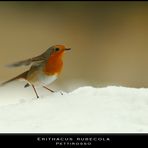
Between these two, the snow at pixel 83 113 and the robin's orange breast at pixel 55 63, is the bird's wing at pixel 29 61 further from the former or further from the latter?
the snow at pixel 83 113

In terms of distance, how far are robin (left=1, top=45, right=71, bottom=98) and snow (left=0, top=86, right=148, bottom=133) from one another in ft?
1.20

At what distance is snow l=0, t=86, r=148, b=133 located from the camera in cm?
266

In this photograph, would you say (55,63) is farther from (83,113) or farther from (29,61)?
(83,113)

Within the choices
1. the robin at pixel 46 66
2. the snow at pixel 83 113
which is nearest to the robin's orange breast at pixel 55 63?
→ the robin at pixel 46 66

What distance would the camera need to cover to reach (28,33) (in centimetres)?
888

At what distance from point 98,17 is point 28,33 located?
154 centimetres

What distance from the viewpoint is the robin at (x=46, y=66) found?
372 cm

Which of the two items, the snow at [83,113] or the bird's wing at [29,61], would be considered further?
the bird's wing at [29,61]

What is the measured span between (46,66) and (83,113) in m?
0.92

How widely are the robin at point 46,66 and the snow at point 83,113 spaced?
1.20 feet

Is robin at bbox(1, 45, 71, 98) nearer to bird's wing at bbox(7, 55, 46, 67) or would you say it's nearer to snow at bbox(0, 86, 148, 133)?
bird's wing at bbox(7, 55, 46, 67)

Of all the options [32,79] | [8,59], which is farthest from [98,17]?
[32,79]

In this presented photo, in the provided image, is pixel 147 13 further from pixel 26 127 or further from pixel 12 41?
pixel 26 127

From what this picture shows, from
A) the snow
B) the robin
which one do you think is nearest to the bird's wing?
the robin
